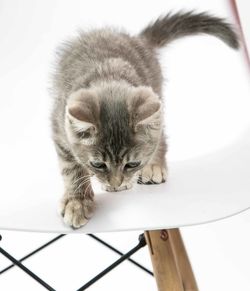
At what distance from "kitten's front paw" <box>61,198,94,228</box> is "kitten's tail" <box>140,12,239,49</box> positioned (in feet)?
1.73

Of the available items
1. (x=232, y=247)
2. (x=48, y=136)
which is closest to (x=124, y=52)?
(x=48, y=136)

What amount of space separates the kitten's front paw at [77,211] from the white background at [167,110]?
0.99 feet

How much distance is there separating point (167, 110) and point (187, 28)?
232mm

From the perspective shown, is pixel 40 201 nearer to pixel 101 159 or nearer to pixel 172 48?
pixel 101 159

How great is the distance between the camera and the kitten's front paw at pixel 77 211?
0.85 metres

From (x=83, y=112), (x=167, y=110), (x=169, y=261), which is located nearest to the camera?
(x=83, y=112)

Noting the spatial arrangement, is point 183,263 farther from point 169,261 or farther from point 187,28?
point 187,28

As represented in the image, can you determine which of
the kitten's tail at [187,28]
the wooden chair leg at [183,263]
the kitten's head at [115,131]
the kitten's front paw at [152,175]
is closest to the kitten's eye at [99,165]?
the kitten's head at [115,131]

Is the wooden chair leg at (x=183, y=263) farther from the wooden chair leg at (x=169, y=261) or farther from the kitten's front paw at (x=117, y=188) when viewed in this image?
the kitten's front paw at (x=117, y=188)

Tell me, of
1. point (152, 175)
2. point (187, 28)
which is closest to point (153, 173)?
point (152, 175)

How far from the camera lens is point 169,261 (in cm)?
96

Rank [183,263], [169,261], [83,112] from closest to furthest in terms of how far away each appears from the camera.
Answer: [83,112] → [169,261] → [183,263]

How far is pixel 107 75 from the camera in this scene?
100 centimetres

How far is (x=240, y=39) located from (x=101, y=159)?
599mm
